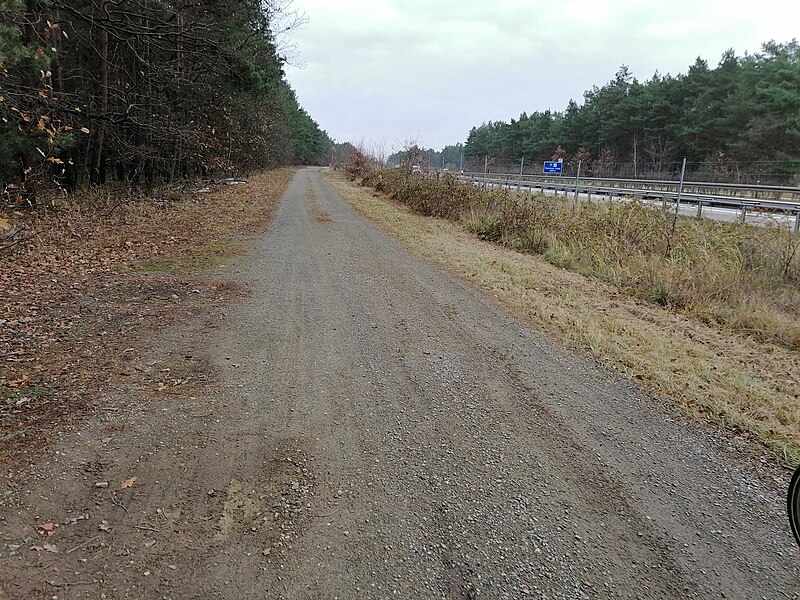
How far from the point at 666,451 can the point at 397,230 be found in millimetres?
9639

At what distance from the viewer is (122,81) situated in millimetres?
15148

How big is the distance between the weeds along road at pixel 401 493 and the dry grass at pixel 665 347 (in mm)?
361

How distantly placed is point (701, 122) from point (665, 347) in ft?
127

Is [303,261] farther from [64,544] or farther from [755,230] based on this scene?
[755,230]

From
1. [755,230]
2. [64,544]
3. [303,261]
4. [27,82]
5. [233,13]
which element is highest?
[233,13]

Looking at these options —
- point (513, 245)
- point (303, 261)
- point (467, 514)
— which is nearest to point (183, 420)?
point (467, 514)

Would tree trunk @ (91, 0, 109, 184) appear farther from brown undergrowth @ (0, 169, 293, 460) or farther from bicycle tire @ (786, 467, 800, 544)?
bicycle tire @ (786, 467, 800, 544)

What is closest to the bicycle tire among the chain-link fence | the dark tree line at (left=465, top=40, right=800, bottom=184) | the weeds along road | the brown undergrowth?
the weeds along road

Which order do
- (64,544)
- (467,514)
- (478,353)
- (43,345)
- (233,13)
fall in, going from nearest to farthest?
1. (64,544)
2. (467,514)
3. (43,345)
4. (478,353)
5. (233,13)

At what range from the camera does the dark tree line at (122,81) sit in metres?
7.78

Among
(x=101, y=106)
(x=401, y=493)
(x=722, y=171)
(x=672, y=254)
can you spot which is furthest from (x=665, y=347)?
(x=722, y=171)

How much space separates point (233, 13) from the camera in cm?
1329

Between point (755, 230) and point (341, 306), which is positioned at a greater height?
point (755, 230)

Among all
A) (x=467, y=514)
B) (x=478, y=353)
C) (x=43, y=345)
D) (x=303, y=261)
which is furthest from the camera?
(x=303, y=261)
